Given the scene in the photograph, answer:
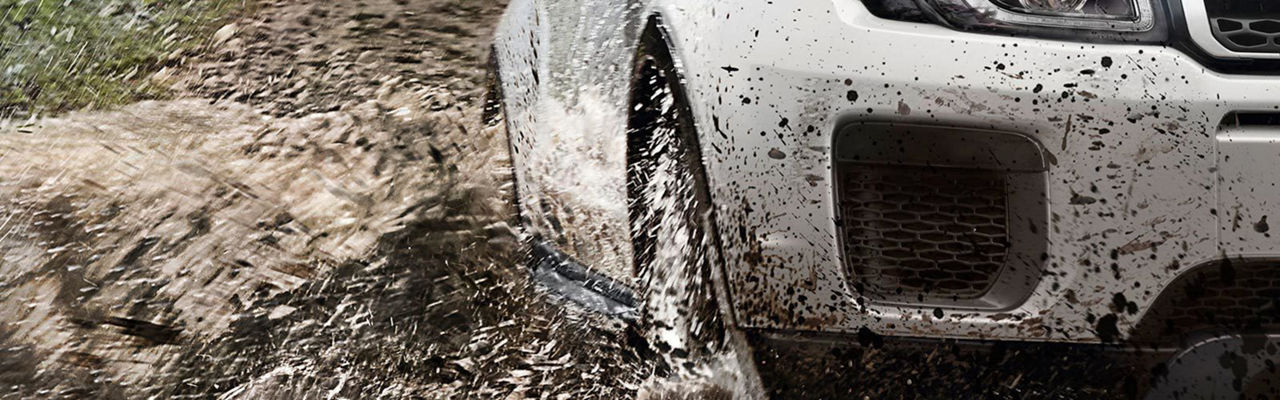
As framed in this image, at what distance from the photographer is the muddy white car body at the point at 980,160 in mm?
1479

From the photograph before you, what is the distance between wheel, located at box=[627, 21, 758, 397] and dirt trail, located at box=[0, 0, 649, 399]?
100 mm

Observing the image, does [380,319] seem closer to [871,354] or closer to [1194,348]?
[871,354]

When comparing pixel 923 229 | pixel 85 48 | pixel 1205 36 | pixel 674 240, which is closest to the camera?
pixel 1205 36

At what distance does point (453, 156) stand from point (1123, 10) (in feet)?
4.31

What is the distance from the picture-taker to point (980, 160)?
152 cm

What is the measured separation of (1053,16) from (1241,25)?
27 cm

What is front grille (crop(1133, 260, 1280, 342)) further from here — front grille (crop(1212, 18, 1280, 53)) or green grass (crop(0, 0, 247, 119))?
green grass (crop(0, 0, 247, 119))

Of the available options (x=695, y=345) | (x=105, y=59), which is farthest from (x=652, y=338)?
(x=105, y=59)

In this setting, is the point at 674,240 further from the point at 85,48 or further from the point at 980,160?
the point at 85,48

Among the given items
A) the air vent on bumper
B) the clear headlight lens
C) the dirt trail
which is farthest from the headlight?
the dirt trail

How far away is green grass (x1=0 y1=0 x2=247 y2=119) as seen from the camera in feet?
7.24

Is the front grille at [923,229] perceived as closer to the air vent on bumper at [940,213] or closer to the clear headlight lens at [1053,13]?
Result: the air vent on bumper at [940,213]

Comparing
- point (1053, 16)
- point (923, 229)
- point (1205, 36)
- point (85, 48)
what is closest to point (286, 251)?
point (85, 48)

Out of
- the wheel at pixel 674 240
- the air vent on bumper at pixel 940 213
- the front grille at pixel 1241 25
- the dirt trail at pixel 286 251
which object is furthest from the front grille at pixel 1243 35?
the dirt trail at pixel 286 251
